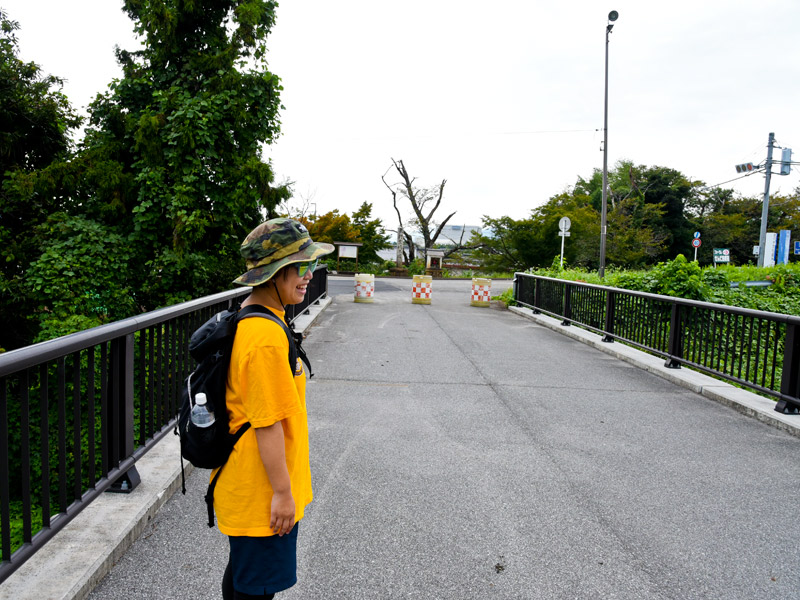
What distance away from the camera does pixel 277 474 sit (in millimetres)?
1772

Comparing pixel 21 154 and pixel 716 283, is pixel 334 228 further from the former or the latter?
pixel 716 283

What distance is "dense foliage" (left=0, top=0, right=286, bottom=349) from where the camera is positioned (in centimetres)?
1265

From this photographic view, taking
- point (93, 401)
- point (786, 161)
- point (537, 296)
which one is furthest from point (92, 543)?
point (786, 161)

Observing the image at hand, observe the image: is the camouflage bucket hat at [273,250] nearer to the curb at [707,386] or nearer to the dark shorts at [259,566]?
the dark shorts at [259,566]

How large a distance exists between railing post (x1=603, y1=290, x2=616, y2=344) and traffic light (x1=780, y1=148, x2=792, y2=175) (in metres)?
28.9

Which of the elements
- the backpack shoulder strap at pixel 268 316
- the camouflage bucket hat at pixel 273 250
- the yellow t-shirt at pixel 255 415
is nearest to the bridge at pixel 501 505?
the yellow t-shirt at pixel 255 415

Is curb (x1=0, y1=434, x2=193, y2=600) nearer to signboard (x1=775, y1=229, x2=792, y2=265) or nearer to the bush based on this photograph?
the bush

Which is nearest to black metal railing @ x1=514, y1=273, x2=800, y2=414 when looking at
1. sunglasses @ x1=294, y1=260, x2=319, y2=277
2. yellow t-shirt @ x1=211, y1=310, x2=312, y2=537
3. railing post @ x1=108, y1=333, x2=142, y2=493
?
sunglasses @ x1=294, y1=260, x2=319, y2=277

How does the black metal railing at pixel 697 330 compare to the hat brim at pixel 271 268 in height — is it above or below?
below

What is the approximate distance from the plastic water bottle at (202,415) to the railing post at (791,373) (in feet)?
19.0

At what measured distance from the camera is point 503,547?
3.01 metres

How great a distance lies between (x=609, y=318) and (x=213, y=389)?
944cm

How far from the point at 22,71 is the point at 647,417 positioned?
59.7ft

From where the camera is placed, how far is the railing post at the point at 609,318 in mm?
10048
